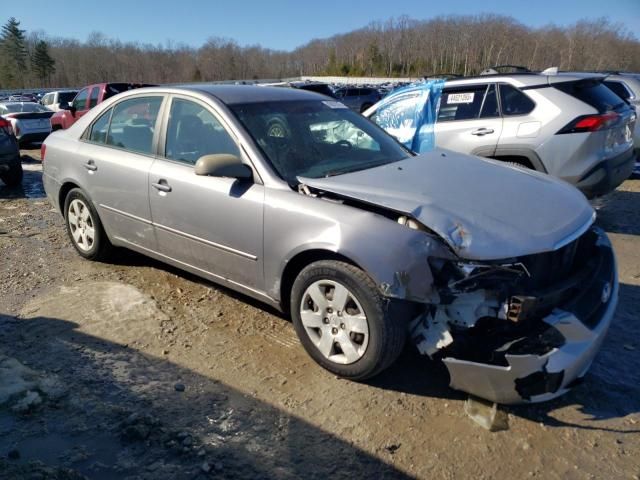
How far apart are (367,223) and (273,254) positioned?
2.32ft

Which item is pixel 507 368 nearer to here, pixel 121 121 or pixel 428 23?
pixel 121 121

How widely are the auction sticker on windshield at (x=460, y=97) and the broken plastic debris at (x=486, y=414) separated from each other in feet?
14.8

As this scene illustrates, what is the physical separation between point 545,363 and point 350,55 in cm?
11174

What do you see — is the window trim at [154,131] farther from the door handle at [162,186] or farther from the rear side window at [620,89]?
the rear side window at [620,89]

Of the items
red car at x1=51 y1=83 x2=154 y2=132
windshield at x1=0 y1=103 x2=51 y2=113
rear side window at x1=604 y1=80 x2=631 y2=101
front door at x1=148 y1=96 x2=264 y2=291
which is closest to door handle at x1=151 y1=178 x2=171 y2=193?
front door at x1=148 y1=96 x2=264 y2=291

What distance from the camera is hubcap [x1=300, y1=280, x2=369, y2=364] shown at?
9.38 feet

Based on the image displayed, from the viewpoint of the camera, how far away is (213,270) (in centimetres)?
368

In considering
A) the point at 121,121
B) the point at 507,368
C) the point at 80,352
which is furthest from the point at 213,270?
the point at 507,368

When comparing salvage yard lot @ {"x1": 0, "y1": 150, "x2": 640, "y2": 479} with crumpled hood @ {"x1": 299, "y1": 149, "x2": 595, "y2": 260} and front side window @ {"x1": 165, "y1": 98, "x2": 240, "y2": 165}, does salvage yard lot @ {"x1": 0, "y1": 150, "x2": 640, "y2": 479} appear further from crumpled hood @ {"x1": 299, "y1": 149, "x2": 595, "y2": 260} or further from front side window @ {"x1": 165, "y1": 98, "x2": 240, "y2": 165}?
front side window @ {"x1": 165, "y1": 98, "x2": 240, "y2": 165}

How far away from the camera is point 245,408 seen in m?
2.82

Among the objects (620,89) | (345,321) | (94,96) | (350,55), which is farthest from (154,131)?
(350,55)

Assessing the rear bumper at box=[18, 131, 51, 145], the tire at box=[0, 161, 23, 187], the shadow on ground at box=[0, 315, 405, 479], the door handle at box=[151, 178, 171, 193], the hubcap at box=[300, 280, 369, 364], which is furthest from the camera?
the rear bumper at box=[18, 131, 51, 145]

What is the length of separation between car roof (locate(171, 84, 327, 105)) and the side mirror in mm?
653

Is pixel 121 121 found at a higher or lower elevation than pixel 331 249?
higher
